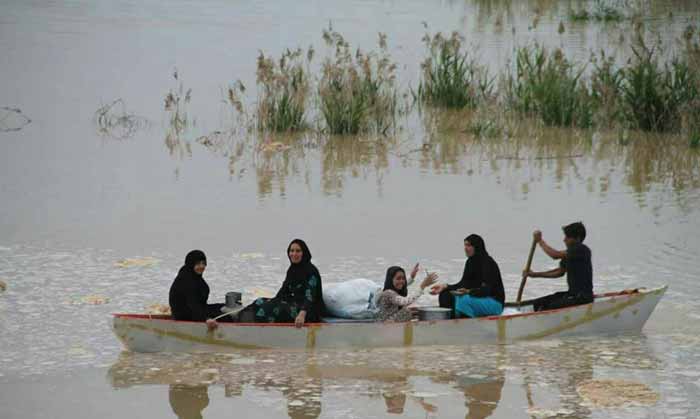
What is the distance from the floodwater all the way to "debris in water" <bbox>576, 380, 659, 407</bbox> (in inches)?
3.7

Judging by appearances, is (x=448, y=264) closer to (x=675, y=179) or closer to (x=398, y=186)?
(x=398, y=186)

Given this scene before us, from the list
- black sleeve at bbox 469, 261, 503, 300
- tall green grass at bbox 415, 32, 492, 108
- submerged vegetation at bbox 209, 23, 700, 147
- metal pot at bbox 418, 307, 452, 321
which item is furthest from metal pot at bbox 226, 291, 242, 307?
tall green grass at bbox 415, 32, 492, 108

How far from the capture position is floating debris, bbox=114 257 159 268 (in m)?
12.6

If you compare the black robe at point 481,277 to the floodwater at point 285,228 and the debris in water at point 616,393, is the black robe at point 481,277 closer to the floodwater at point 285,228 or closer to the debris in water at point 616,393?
the floodwater at point 285,228

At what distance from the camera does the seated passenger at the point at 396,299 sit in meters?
10.1

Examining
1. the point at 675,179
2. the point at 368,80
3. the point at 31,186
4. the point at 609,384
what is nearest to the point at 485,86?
the point at 368,80

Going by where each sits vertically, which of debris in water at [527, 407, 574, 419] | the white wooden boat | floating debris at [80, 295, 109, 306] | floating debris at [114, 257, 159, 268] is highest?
floating debris at [114, 257, 159, 268]

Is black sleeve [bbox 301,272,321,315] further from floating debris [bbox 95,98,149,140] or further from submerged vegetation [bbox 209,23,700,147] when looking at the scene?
floating debris [bbox 95,98,149,140]

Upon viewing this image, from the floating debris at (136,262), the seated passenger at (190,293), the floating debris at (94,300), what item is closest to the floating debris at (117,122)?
the floating debris at (136,262)

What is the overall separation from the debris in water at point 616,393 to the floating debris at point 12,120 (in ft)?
41.5

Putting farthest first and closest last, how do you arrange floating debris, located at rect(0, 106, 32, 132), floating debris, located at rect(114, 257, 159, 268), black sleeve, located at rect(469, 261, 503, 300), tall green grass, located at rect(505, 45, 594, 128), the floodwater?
floating debris, located at rect(0, 106, 32, 132) → tall green grass, located at rect(505, 45, 594, 128) → floating debris, located at rect(114, 257, 159, 268) → black sleeve, located at rect(469, 261, 503, 300) → the floodwater

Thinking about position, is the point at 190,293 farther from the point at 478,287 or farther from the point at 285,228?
the point at 285,228

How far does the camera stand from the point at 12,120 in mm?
20703

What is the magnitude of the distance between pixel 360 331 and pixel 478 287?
993mm
